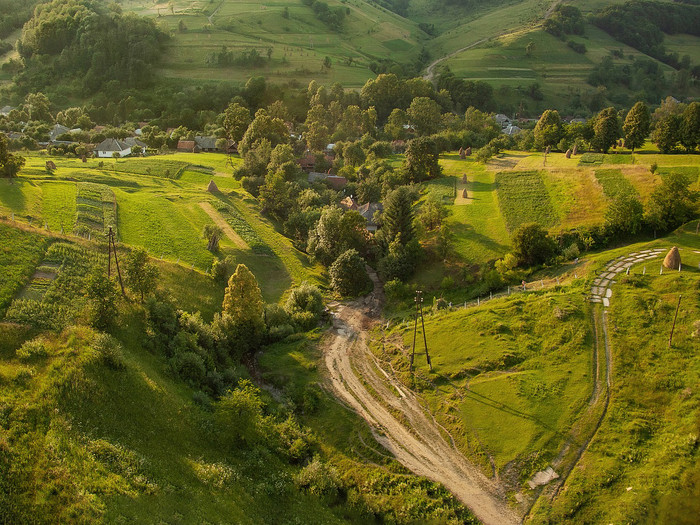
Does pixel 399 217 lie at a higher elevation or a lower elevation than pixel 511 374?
higher

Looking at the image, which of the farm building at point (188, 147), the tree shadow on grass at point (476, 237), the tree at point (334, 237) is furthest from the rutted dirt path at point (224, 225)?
the farm building at point (188, 147)

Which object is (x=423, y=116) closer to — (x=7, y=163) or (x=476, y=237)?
(x=476, y=237)

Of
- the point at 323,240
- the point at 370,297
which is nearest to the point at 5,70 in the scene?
the point at 323,240

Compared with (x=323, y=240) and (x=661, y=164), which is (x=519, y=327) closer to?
(x=323, y=240)

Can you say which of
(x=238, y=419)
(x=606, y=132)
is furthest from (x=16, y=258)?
(x=606, y=132)

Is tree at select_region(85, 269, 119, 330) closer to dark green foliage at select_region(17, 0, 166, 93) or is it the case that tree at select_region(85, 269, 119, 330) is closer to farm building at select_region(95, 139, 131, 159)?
farm building at select_region(95, 139, 131, 159)
